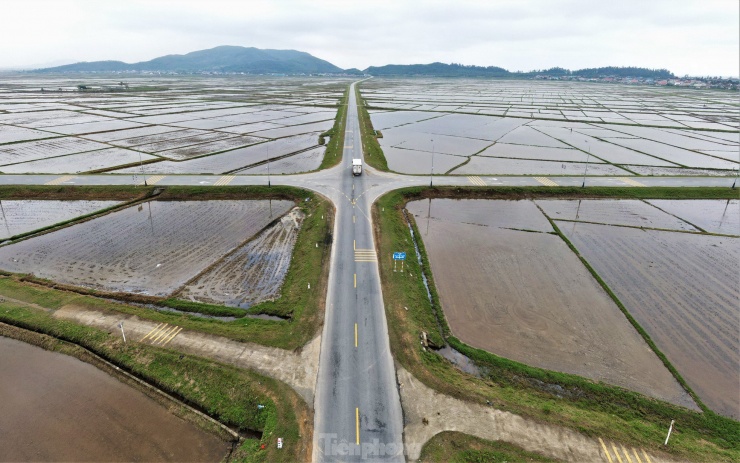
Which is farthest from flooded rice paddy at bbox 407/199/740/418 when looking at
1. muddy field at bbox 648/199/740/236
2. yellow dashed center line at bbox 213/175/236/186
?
yellow dashed center line at bbox 213/175/236/186

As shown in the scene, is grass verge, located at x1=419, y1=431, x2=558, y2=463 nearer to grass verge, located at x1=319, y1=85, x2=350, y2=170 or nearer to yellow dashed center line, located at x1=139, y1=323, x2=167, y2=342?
yellow dashed center line, located at x1=139, y1=323, x2=167, y2=342

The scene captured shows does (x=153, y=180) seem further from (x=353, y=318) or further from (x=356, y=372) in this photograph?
(x=356, y=372)

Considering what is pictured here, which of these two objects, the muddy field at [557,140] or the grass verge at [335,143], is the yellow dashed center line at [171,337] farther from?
the muddy field at [557,140]

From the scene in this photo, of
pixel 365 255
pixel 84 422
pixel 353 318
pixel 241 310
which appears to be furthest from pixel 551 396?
pixel 84 422

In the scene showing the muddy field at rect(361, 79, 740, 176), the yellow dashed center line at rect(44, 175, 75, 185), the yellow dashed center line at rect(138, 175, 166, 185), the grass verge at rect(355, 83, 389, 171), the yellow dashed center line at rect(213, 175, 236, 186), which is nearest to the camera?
the yellow dashed center line at rect(44, 175, 75, 185)

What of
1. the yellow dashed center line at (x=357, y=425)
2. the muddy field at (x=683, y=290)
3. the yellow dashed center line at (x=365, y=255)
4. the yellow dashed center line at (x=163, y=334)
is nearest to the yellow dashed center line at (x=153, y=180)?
the yellow dashed center line at (x=163, y=334)

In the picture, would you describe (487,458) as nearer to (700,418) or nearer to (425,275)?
(700,418)
